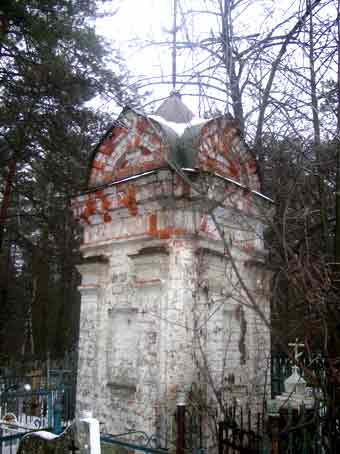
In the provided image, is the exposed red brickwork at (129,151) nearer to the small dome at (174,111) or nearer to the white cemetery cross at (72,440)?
the small dome at (174,111)

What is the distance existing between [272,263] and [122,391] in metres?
2.45

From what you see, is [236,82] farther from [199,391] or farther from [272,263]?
[199,391]

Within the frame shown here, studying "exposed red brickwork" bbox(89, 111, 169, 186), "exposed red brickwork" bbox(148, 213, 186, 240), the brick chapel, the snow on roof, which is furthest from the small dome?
"exposed red brickwork" bbox(148, 213, 186, 240)

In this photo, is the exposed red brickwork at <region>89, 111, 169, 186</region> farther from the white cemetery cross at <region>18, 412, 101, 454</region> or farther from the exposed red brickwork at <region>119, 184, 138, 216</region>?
the white cemetery cross at <region>18, 412, 101, 454</region>

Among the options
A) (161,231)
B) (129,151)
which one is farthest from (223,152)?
(129,151)

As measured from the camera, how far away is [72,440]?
3539 mm

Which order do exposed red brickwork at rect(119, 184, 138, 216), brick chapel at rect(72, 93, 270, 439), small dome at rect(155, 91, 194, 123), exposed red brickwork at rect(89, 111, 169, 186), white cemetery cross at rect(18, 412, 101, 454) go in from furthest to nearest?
small dome at rect(155, 91, 194, 123) → exposed red brickwork at rect(89, 111, 169, 186) → exposed red brickwork at rect(119, 184, 138, 216) → brick chapel at rect(72, 93, 270, 439) → white cemetery cross at rect(18, 412, 101, 454)

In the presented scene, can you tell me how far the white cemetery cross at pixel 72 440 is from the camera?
3.45 meters

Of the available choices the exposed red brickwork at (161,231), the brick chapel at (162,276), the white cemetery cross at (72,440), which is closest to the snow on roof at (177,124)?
the brick chapel at (162,276)

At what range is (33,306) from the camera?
77.3 feet

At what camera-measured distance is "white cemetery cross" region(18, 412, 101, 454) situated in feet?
11.3

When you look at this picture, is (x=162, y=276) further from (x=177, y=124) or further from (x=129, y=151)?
(x=177, y=124)

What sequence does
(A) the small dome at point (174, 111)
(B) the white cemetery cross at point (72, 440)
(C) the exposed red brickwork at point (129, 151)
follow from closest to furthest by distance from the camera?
(B) the white cemetery cross at point (72, 440) → (C) the exposed red brickwork at point (129, 151) → (A) the small dome at point (174, 111)

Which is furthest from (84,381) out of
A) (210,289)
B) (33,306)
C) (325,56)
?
(33,306)
